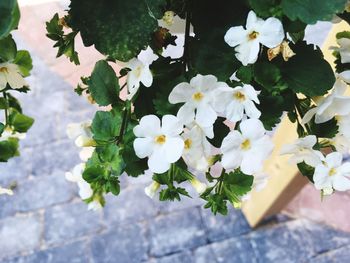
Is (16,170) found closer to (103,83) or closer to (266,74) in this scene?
(103,83)

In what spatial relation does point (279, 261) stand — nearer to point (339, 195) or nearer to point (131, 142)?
point (339, 195)

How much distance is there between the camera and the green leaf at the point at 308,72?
15.9 inches

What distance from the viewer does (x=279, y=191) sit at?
1262mm

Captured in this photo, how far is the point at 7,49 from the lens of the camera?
411mm

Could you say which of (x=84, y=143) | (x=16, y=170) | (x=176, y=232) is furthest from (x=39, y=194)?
(x=84, y=143)

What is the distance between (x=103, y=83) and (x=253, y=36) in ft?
0.52

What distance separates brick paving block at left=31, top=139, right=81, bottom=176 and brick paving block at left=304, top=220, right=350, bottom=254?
777 mm

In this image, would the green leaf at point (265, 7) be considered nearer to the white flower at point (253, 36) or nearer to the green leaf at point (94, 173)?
the white flower at point (253, 36)

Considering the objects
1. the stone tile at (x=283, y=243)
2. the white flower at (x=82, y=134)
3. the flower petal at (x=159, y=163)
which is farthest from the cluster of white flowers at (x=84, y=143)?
the stone tile at (x=283, y=243)

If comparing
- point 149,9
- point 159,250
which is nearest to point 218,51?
point 149,9

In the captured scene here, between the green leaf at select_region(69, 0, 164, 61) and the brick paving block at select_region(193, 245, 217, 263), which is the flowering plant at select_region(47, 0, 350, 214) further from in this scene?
the brick paving block at select_region(193, 245, 217, 263)

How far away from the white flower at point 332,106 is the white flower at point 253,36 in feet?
0.29

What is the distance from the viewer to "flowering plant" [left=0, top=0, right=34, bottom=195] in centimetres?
31

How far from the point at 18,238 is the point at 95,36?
4.05 ft
